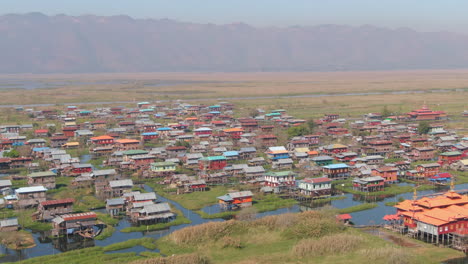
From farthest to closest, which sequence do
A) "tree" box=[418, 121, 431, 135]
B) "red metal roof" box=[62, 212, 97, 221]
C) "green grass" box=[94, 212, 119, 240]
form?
"tree" box=[418, 121, 431, 135] < "red metal roof" box=[62, 212, 97, 221] < "green grass" box=[94, 212, 119, 240]

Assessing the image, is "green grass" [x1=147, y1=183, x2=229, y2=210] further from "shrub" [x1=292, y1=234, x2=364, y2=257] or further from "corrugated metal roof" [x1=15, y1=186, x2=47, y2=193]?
"shrub" [x1=292, y1=234, x2=364, y2=257]

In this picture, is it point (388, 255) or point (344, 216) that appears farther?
point (344, 216)

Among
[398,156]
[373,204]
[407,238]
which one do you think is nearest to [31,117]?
[398,156]

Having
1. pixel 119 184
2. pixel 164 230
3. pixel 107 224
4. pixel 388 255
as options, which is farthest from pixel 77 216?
pixel 388 255

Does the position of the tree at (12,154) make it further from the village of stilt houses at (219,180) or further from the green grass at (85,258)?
the green grass at (85,258)

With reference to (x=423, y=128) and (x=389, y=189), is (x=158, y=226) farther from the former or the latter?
(x=423, y=128)

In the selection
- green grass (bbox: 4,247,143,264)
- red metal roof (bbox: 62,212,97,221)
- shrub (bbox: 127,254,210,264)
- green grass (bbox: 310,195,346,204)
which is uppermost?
red metal roof (bbox: 62,212,97,221)

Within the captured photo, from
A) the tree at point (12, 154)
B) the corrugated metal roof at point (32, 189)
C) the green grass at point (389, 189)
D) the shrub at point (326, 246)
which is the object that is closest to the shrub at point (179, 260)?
the shrub at point (326, 246)

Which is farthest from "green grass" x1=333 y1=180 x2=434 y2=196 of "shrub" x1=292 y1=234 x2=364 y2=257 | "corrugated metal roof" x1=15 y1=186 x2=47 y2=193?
"corrugated metal roof" x1=15 y1=186 x2=47 y2=193

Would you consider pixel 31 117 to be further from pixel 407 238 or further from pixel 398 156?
pixel 407 238
